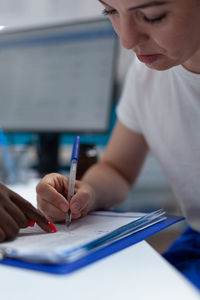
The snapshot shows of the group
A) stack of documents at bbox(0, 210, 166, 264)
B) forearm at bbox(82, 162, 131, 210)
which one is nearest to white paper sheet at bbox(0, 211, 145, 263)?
stack of documents at bbox(0, 210, 166, 264)

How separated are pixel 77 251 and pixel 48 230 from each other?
14 cm

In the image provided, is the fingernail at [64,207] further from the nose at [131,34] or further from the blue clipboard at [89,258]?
the nose at [131,34]

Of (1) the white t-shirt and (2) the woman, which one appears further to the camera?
(1) the white t-shirt

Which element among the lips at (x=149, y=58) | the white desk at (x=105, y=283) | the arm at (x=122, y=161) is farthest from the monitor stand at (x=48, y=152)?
the white desk at (x=105, y=283)

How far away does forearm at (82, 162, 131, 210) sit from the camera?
802 millimetres

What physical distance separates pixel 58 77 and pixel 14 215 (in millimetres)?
892

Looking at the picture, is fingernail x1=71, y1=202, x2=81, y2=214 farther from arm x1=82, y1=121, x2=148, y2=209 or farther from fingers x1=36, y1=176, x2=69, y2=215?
arm x1=82, y1=121, x2=148, y2=209

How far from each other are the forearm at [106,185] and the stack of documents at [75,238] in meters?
0.11

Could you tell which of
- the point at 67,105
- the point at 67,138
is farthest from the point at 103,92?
the point at 67,138

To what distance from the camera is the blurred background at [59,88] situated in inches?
49.9

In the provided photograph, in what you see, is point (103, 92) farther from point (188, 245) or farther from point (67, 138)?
point (188, 245)

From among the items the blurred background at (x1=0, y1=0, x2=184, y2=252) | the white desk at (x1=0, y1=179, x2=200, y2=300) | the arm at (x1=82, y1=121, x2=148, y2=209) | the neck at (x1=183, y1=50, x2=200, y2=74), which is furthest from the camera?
the blurred background at (x1=0, y1=0, x2=184, y2=252)

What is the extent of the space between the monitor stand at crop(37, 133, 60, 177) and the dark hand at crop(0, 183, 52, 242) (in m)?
0.77

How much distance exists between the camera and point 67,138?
5.21 feet
